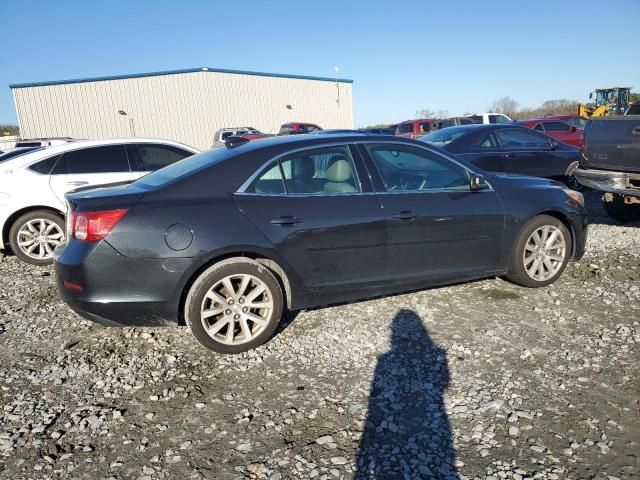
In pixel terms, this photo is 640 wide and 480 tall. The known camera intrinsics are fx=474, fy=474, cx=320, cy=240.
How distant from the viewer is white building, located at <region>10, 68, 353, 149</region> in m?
29.6

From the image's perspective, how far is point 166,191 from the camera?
3.46 m

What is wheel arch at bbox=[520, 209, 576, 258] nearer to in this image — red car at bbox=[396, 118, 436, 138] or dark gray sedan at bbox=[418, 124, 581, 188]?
dark gray sedan at bbox=[418, 124, 581, 188]

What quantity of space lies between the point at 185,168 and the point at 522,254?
320cm

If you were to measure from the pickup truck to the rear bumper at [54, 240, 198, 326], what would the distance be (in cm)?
602

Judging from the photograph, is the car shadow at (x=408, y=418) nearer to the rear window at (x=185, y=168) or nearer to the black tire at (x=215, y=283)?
the black tire at (x=215, y=283)

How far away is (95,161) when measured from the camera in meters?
6.70

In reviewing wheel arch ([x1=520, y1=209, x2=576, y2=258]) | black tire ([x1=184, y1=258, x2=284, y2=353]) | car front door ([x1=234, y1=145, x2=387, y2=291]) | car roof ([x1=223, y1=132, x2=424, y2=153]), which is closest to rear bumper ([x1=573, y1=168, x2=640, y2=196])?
wheel arch ([x1=520, y1=209, x2=576, y2=258])

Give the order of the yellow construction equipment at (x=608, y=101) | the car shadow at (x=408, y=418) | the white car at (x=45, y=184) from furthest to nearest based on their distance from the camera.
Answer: the yellow construction equipment at (x=608, y=101)
the white car at (x=45, y=184)
the car shadow at (x=408, y=418)

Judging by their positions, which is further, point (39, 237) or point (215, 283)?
point (39, 237)

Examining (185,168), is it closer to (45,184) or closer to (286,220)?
(286,220)

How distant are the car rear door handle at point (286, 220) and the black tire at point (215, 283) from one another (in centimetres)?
34

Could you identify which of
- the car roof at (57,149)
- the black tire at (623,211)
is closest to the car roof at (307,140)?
the car roof at (57,149)

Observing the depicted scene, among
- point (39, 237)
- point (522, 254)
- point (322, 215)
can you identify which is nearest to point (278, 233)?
point (322, 215)

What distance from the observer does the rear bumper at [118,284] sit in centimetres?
329
